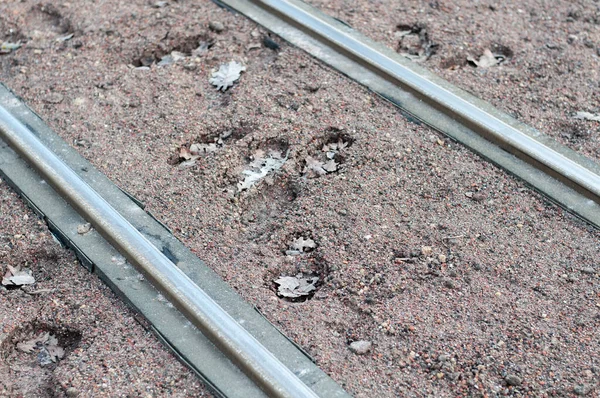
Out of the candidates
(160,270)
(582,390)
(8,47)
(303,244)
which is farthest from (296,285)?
(8,47)

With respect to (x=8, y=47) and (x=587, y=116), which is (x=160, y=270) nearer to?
(x=8, y=47)

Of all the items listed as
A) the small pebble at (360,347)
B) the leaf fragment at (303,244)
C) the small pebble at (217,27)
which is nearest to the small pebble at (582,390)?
the small pebble at (360,347)

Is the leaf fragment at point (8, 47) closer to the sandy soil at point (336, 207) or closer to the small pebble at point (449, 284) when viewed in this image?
the sandy soil at point (336, 207)

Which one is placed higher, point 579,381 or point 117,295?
point 579,381

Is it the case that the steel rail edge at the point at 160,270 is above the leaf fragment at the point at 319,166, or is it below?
below

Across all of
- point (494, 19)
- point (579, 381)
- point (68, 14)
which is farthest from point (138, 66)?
point (579, 381)

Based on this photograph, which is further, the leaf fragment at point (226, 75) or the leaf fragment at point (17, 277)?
the leaf fragment at point (226, 75)

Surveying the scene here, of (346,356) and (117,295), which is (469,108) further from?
(117,295)
